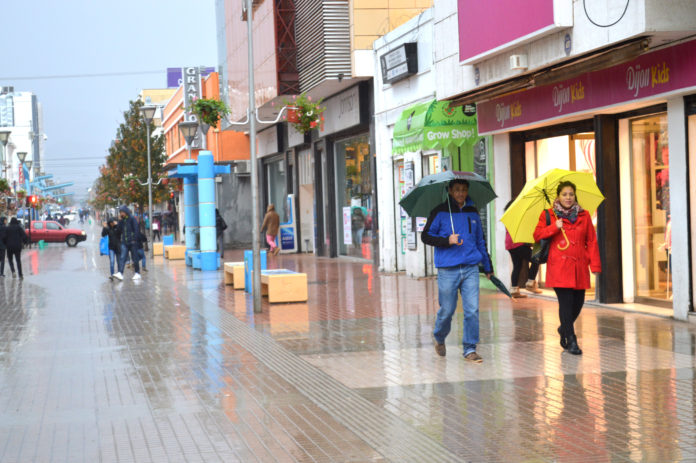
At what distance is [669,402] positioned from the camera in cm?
749

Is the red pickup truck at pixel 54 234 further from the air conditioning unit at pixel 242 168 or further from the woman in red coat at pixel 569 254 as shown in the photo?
the woman in red coat at pixel 569 254

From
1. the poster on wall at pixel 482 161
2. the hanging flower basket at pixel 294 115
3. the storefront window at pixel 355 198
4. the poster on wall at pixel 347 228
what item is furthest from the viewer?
the poster on wall at pixel 347 228

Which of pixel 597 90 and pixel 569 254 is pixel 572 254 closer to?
pixel 569 254

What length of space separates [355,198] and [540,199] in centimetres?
1812

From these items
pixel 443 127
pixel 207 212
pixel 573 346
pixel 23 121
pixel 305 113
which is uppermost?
pixel 23 121

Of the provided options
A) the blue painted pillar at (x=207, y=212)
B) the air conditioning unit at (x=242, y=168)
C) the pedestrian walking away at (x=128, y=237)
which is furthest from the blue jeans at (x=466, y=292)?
the air conditioning unit at (x=242, y=168)

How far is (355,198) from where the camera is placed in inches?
1121

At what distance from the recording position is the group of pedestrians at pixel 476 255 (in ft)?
31.9

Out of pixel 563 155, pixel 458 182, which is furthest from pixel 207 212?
pixel 458 182

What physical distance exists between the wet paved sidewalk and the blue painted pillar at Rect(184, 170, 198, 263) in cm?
1438

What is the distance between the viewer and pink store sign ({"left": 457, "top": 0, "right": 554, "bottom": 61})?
13438 millimetres

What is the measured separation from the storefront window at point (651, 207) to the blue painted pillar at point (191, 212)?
18.0 meters

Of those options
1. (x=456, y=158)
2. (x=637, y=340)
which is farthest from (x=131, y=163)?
(x=637, y=340)

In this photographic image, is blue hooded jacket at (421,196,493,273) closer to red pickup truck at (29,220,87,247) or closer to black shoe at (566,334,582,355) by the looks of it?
black shoe at (566,334,582,355)
